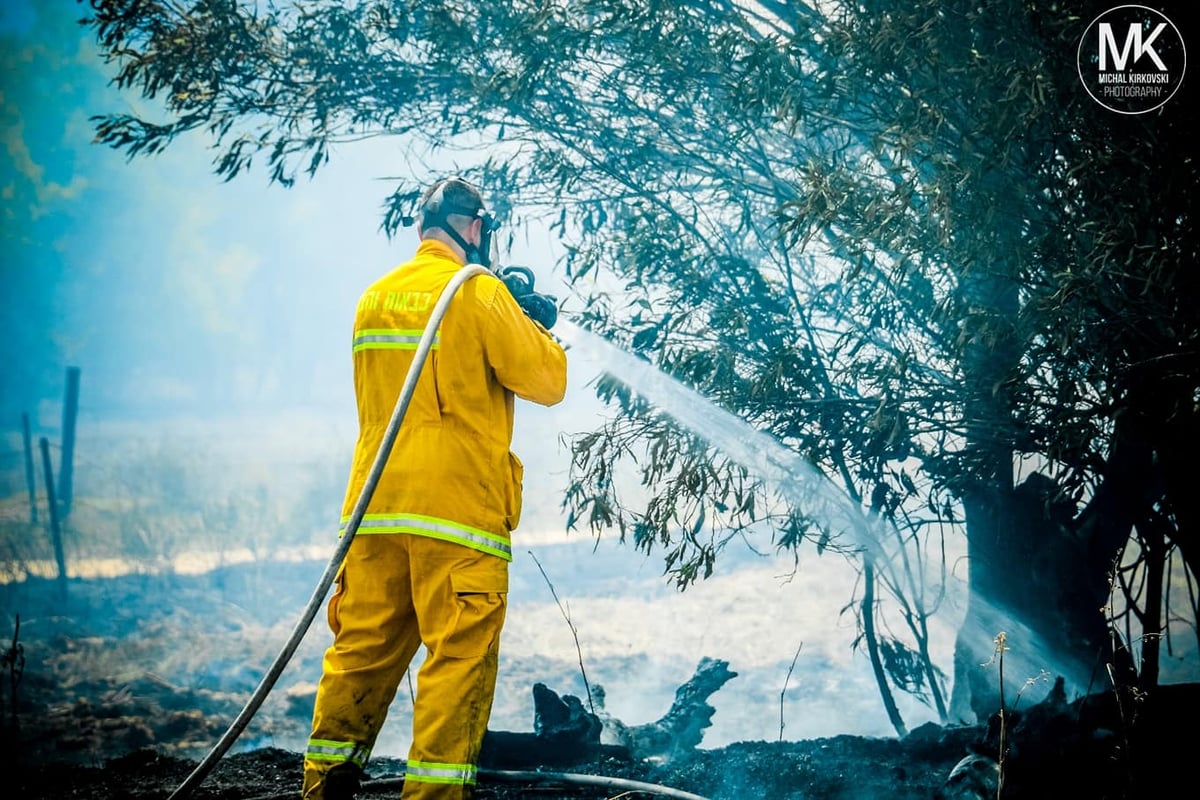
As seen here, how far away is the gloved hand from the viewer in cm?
263

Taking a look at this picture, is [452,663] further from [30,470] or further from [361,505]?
[30,470]

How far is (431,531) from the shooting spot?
2.21 m

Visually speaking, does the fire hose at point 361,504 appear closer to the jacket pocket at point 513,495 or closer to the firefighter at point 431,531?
the firefighter at point 431,531

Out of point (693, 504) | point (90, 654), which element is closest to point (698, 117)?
point (693, 504)

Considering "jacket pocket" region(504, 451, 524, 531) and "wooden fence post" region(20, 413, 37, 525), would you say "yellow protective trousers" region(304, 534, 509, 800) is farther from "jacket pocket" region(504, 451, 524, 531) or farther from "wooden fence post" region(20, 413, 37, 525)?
"wooden fence post" region(20, 413, 37, 525)

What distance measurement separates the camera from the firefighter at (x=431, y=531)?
2162 mm

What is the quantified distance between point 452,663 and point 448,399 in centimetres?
73

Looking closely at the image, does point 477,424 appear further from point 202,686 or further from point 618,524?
point 202,686

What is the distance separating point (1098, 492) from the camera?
4.05m

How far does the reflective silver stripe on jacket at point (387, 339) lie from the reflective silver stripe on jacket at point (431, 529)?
498 millimetres

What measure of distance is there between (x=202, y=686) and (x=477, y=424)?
581 centimetres

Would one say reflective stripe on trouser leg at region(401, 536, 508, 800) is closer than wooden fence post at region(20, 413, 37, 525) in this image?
Yes

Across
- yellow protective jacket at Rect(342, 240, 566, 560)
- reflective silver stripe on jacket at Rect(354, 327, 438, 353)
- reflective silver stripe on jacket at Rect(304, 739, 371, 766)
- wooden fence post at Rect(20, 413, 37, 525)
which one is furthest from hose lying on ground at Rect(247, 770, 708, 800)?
wooden fence post at Rect(20, 413, 37, 525)

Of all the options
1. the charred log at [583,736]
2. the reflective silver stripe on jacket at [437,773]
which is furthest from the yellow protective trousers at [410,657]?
the charred log at [583,736]
